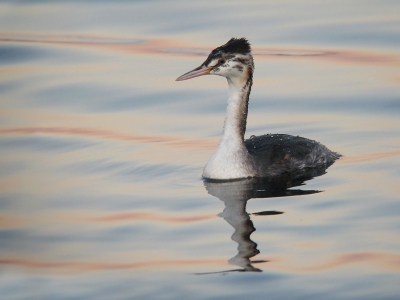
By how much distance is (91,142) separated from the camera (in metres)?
13.1

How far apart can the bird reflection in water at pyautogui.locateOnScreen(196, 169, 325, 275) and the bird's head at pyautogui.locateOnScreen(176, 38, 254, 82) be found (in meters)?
1.26

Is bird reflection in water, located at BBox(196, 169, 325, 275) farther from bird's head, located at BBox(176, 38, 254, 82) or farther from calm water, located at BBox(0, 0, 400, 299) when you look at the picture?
bird's head, located at BBox(176, 38, 254, 82)

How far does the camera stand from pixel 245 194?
10461mm

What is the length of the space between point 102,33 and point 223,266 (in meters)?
12.0

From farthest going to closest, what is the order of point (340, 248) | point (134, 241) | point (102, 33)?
point (102, 33) < point (134, 241) < point (340, 248)

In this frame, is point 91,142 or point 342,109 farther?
point 342,109

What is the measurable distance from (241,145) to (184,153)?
1439mm

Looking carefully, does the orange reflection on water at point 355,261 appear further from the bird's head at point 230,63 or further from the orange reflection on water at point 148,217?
the bird's head at point 230,63

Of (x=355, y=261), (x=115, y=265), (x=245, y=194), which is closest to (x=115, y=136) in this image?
(x=245, y=194)

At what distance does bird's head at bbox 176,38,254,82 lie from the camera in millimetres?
10992

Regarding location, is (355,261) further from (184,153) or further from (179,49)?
(179,49)

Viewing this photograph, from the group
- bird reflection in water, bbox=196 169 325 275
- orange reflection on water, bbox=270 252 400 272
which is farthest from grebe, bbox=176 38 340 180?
orange reflection on water, bbox=270 252 400 272

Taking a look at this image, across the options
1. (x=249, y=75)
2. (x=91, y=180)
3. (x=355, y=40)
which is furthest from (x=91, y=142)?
(x=355, y=40)

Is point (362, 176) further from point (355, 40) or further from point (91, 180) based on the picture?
point (355, 40)
